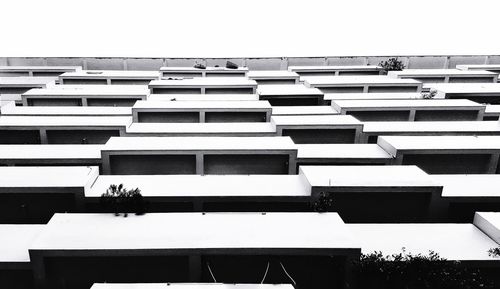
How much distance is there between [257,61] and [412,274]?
27.2 metres

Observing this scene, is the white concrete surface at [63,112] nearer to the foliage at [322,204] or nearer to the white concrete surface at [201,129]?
the white concrete surface at [201,129]

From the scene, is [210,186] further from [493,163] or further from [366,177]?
[493,163]

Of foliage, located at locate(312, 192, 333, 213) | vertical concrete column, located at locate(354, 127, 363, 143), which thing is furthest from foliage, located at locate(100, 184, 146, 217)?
vertical concrete column, located at locate(354, 127, 363, 143)

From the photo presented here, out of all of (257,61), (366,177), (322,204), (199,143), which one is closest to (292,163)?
(366,177)

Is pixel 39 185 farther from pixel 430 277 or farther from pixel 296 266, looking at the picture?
pixel 430 277

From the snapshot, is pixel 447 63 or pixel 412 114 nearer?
pixel 412 114

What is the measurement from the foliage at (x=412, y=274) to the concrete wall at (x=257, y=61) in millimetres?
26323

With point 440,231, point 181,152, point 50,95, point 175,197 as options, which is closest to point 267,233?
point 175,197

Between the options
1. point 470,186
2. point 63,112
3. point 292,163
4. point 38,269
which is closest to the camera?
point 38,269

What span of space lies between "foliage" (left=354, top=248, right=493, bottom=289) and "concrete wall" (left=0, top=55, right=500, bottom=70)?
26323 millimetres

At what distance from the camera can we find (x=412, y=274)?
6859 mm

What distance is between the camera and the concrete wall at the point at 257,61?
3138 centimetres

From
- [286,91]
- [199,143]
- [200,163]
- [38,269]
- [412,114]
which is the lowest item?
[38,269]

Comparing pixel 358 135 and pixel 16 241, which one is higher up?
pixel 358 135
